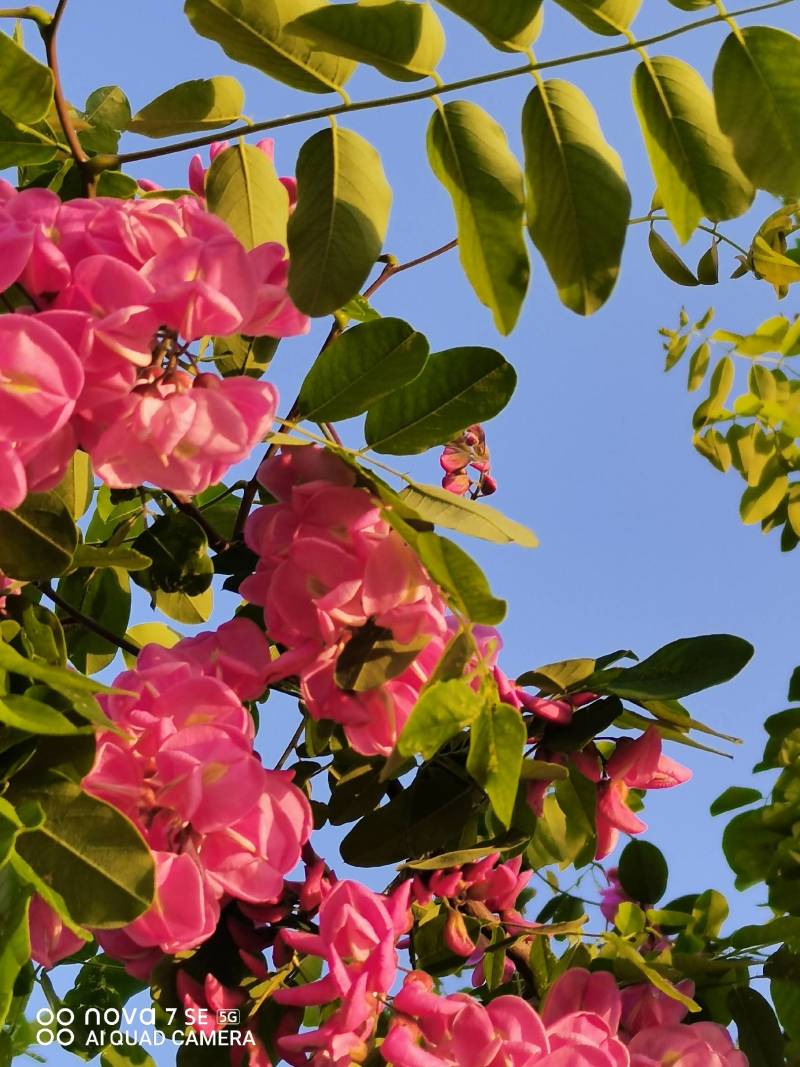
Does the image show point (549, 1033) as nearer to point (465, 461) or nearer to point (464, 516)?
point (464, 516)

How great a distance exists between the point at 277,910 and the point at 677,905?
2.19 ft

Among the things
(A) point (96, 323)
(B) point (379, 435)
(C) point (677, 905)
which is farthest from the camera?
(C) point (677, 905)

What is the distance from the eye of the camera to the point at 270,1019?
46.5 inches

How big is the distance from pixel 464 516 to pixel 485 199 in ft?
0.90

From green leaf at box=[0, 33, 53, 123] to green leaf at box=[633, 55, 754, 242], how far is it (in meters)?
0.52

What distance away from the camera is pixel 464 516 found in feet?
3.34

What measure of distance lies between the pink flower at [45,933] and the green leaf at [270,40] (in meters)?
0.71

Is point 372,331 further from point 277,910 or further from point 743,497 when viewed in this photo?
point 743,497

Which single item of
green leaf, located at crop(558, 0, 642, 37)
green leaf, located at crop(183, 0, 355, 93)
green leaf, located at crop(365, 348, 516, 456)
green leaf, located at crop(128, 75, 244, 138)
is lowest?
green leaf, located at crop(365, 348, 516, 456)

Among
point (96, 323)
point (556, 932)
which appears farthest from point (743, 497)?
point (96, 323)

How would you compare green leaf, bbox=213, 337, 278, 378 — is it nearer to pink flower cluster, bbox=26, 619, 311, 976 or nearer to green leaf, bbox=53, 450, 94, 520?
green leaf, bbox=53, 450, 94, 520

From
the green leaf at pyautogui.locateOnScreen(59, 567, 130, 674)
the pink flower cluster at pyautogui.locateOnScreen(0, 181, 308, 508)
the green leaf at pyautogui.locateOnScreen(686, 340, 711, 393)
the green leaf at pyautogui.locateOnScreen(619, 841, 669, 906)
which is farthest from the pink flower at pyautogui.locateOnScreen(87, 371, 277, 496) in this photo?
the green leaf at pyautogui.locateOnScreen(686, 340, 711, 393)

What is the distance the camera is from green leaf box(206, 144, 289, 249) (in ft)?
3.72

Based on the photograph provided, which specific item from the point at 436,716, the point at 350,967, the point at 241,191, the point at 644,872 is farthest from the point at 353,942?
the point at 241,191
